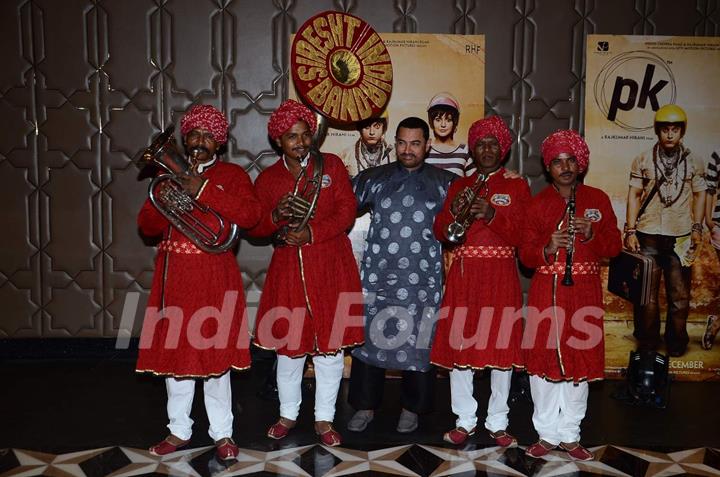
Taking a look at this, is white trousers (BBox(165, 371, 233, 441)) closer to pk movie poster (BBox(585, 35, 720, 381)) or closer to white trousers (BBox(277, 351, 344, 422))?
white trousers (BBox(277, 351, 344, 422))

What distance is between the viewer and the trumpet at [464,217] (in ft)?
10.7

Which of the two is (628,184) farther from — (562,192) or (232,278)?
(232,278)

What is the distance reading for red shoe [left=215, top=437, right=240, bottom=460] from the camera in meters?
3.24

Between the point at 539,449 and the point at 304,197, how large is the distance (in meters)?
1.76

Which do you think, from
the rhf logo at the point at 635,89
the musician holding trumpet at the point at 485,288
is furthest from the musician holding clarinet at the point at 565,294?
the rhf logo at the point at 635,89

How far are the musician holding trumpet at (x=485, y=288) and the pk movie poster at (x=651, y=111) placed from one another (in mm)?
1536

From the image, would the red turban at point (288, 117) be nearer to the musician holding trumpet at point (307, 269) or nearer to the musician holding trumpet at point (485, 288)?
the musician holding trumpet at point (307, 269)

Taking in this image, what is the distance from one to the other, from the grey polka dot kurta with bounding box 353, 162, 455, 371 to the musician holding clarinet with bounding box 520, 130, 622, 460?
521mm

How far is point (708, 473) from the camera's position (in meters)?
3.16

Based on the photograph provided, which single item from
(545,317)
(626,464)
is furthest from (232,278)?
(626,464)

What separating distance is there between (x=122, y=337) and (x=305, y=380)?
1435mm

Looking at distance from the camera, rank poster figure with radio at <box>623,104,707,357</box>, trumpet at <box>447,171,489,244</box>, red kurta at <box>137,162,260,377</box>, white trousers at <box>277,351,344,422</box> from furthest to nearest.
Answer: poster figure with radio at <box>623,104,707,357</box> < white trousers at <box>277,351,344,422</box> < trumpet at <box>447,171,489,244</box> < red kurta at <box>137,162,260,377</box>

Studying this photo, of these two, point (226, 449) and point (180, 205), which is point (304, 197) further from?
point (226, 449)

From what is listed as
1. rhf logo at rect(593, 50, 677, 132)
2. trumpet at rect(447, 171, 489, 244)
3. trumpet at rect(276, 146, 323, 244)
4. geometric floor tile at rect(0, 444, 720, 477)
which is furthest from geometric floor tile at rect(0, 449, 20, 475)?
rhf logo at rect(593, 50, 677, 132)
